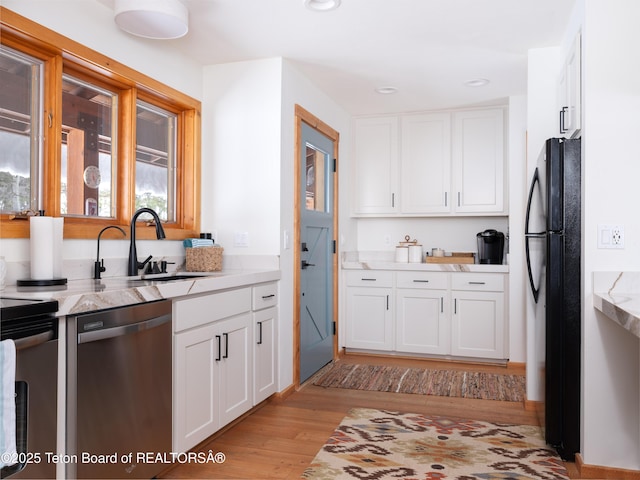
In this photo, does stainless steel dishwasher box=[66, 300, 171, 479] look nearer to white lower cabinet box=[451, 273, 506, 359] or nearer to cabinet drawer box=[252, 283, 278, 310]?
cabinet drawer box=[252, 283, 278, 310]

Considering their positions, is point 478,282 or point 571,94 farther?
point 478,282

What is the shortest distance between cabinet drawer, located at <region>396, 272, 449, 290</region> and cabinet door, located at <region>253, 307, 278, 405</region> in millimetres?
1688

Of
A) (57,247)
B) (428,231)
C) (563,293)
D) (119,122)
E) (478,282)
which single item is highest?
(119,122)

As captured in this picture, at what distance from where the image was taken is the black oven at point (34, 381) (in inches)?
65.3

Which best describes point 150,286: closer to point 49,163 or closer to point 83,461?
point 83,461

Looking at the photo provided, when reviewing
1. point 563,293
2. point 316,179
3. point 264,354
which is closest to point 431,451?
point 563,293

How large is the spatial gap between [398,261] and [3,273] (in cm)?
366

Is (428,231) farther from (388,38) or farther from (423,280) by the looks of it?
(388,38)

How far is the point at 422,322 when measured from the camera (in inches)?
192

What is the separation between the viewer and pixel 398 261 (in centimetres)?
516

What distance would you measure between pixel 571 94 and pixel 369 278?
2630mm

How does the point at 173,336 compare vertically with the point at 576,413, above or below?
above

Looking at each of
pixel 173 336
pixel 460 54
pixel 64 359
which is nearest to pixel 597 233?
pixel 460 54

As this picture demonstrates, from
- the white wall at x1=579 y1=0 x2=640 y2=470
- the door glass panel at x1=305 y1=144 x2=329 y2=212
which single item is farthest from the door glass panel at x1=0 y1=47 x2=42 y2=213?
the white wall at x1=579 y1=0 x2=640 y2=470
